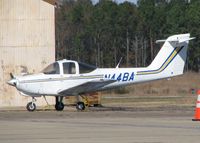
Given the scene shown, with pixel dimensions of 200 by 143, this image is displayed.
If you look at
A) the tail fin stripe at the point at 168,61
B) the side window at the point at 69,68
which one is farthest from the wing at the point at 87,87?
the tail fin stripe at the point at 168,61

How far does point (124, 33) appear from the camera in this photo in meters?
96.6

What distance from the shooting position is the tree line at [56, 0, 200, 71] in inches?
3693

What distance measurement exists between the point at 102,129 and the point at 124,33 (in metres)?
77.5

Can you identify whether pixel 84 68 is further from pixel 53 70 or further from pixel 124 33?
pixel 124 33

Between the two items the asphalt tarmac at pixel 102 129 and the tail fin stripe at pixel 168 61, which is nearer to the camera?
the asphalt tarmac at pixel 102 129

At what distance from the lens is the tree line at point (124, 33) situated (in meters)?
93.8

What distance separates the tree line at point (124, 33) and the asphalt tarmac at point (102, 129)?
67.5 meters

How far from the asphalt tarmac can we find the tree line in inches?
2656

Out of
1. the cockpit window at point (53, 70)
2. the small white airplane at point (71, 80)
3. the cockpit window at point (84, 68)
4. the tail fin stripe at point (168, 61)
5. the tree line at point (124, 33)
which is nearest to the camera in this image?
the small white airplane at point (71, 80)

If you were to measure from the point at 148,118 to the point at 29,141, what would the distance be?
8190 millimetres

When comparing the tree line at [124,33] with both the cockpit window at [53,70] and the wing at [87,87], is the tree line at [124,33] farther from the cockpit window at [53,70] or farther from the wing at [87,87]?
the cockpit window at [53,70]

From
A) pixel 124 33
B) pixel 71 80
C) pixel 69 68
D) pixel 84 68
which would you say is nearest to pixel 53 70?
pixel 69 68

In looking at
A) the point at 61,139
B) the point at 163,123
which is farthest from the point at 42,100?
the point at 61,139

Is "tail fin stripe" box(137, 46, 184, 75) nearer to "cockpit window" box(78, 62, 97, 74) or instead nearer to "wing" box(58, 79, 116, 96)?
"wing" box(58, 79, 116, 96)
